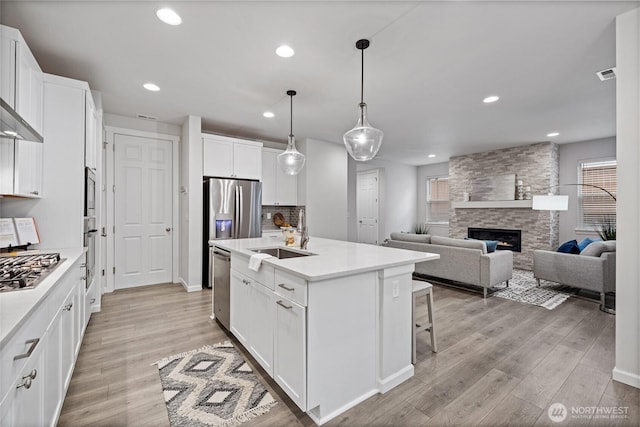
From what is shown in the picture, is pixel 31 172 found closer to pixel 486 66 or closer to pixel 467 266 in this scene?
pixel 486 66

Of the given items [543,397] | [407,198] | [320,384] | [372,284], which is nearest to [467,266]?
[543,397]

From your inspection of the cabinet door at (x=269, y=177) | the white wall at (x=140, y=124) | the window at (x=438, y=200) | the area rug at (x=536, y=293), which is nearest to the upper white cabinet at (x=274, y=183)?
the cabinet door at (x=269, y=177)

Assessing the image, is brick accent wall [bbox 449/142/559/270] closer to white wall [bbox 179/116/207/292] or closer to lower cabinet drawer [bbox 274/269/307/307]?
white wall [bbox 179/116/207/292]

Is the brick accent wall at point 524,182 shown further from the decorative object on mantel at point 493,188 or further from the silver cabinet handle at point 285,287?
the silver cabinet handle at point 285,287

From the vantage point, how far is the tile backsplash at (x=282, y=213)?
18.5ft

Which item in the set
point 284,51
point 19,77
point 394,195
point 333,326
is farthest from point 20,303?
point 394,195

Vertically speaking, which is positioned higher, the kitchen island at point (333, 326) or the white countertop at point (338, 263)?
the white countertop at point (338, 263)

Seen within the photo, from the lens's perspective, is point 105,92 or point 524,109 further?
point 524,109

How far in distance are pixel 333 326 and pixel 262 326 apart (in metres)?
0.66

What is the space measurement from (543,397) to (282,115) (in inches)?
161

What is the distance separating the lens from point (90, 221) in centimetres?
294

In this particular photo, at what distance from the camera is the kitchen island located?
1624mm

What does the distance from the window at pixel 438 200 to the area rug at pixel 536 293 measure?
349 centimetres

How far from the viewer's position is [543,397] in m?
1.89
